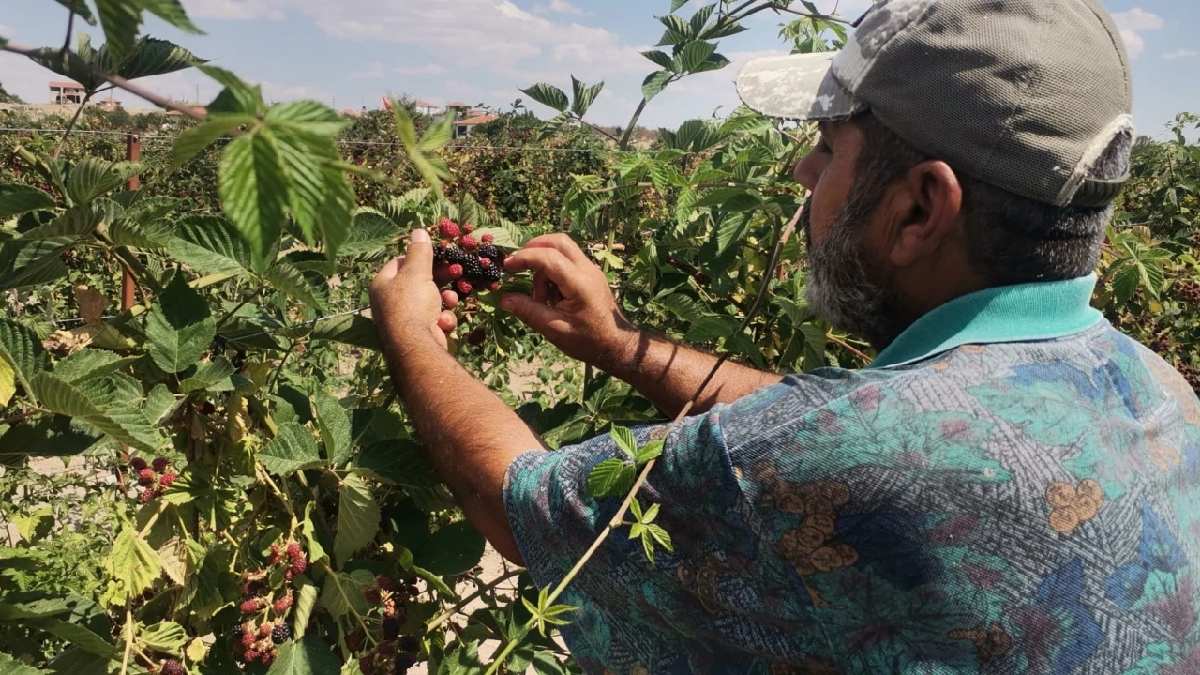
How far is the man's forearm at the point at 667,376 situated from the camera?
173 centimetres

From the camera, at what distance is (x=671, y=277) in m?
2.29

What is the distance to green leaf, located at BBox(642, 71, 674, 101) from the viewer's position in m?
2.17

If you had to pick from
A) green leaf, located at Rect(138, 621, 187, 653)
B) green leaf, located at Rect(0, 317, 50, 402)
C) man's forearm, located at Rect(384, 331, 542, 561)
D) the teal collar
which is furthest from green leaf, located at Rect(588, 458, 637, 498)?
green leaf, located at Rect(138, 621, 187, 653)

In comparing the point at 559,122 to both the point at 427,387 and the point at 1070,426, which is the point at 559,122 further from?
the point at 1070,426

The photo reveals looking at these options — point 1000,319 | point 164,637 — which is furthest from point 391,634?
point 1000,319

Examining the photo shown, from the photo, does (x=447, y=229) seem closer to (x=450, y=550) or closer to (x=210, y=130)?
(x=450, y=550)

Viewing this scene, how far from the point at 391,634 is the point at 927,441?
3.04 feet

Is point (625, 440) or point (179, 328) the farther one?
point (179, 328)

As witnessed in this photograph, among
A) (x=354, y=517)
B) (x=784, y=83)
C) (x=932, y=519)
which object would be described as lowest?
(x=354, y=517)

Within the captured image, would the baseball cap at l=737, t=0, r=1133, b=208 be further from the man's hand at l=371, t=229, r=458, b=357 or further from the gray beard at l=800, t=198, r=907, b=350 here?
the man's hand at l=371, t=229, r=458, b=357

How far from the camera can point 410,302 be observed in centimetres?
152

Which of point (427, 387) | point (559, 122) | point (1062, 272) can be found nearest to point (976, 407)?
point (1062, 272)

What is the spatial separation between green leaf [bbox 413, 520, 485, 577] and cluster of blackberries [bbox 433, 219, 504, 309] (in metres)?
0.38

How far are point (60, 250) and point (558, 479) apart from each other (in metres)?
0.74
